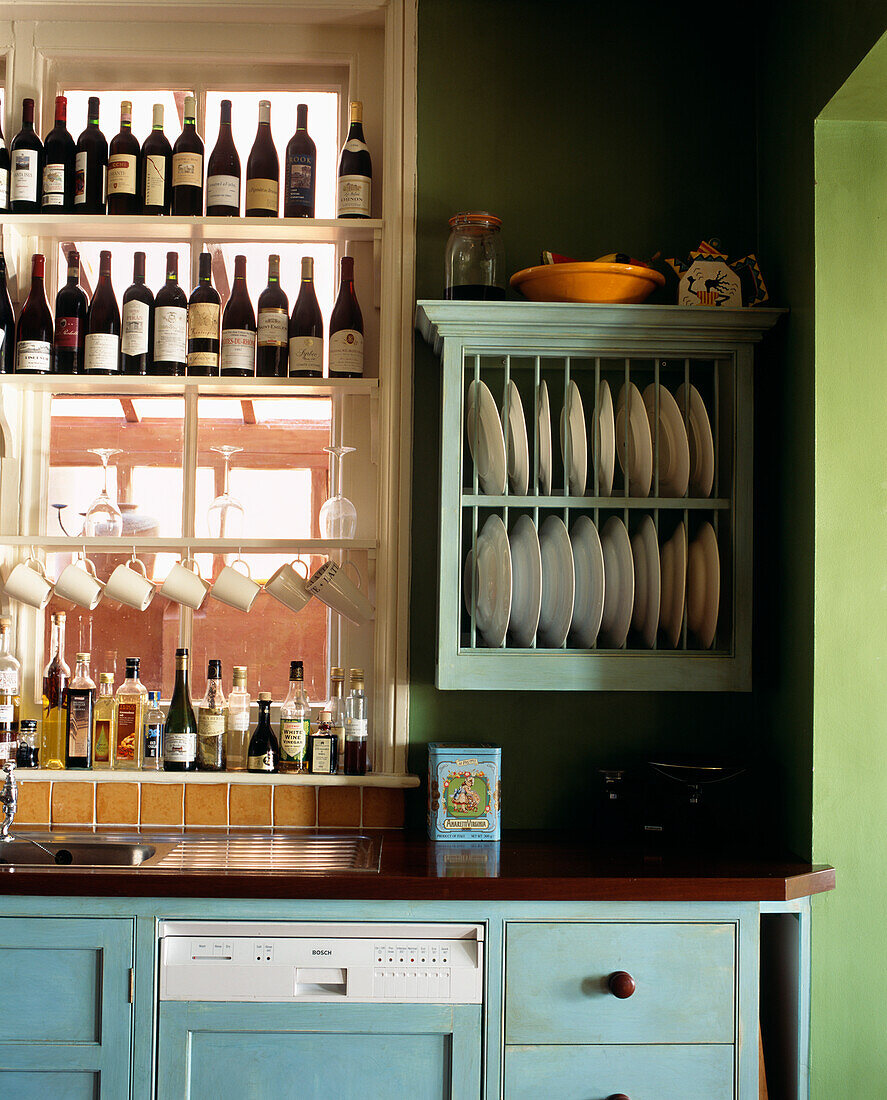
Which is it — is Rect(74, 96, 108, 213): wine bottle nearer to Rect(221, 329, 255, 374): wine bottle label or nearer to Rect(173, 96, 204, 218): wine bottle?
Rect(173, 96, 204, 218): wine bottle

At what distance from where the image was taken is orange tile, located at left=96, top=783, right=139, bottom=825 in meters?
2.27

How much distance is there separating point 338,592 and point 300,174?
99 cm

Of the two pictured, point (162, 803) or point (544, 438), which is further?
point (162, 803)

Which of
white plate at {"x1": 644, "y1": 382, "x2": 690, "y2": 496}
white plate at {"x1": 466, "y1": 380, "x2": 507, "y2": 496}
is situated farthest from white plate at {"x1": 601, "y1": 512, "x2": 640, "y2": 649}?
white plate at {"x1": 466, "y1": 380, "x2": 507, "y2": 496}

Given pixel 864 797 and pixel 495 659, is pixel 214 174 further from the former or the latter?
pixel 864 797

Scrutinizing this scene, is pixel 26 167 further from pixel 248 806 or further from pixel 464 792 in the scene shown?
pixel 464 792

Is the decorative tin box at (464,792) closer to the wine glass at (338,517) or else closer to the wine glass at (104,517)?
the wine glass at (338,517)

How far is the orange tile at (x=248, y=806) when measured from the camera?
2.28 meters

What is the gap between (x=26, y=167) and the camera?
7.80 ft

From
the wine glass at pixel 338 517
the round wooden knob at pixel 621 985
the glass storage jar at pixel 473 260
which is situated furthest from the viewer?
the wine glass at pixel 338 517

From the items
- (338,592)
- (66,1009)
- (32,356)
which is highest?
(32,356)

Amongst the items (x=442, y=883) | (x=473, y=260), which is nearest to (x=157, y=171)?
(x=473, y=260)

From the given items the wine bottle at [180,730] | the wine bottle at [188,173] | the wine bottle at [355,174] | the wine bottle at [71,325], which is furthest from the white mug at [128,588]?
the wine bottle at [355,174]

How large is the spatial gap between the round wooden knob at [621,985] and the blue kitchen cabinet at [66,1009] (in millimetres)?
855
